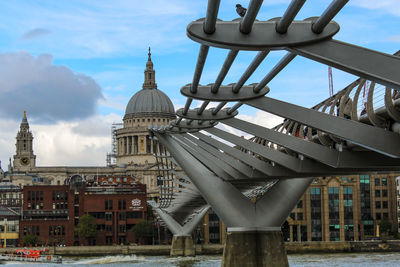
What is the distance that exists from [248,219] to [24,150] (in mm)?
147143

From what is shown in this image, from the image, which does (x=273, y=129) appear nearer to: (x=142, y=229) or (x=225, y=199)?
(x=225, y=199)

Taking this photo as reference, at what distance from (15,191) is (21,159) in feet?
135

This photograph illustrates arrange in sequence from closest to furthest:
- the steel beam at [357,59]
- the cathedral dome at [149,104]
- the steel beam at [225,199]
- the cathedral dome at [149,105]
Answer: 1. the steel beam at [357,59]
2. the steel beam at [225,199]
3. the cathedral dome at [149,104]
4. the cathedral dome at [149,105]

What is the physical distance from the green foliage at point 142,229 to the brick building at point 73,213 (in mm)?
3191

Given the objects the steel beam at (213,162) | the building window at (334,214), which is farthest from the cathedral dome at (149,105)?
the steel beam at (213,162)

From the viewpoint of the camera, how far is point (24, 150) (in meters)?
177

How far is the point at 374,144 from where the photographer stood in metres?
20.5

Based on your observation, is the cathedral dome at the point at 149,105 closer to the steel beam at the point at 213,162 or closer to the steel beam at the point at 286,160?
the steel beam at the point at 213,162

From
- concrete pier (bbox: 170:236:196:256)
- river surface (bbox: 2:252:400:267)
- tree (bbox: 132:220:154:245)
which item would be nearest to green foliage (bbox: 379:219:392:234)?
river surface (bbox: 2:252:400:267)

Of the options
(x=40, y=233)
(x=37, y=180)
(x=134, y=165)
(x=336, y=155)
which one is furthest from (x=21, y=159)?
(x=336, y=155)

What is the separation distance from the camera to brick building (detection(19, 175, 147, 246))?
103438mm

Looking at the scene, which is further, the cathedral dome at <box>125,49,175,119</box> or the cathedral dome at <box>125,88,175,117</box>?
the cathedral dome at <box>125,88,175,117</box>

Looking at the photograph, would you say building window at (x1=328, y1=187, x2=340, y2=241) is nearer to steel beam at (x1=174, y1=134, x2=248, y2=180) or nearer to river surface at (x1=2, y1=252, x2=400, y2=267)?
river surface at (x1=2, y1=252, x2=400, y2=267)

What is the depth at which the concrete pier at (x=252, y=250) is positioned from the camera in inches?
1428
